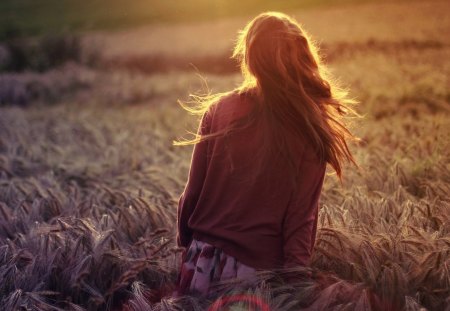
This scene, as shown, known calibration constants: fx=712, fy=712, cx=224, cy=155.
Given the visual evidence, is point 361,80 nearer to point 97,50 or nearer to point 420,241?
point 420,241

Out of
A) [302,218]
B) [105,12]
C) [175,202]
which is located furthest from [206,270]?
[105,12]

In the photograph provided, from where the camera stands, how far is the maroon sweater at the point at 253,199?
10.2ft

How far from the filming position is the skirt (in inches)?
125

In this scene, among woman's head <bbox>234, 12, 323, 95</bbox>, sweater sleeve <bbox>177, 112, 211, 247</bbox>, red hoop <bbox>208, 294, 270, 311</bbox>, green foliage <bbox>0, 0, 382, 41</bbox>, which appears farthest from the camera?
green foliage <bbox>0, 0, 382, 41</bbox>

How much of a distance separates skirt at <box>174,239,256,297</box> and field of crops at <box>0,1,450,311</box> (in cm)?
10

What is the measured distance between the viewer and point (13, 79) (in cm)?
1371

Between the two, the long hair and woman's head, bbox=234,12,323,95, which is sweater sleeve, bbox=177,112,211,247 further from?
woman's head, bbox=234,12,323,95

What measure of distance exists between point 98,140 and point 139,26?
2036 centimetres

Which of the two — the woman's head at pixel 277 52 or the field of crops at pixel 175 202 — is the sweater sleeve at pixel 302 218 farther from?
the woman's head at pixel 277 52

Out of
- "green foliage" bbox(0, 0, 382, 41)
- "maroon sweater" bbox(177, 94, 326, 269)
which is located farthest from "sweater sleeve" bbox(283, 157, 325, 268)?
"green foliage" bbox(0, 0, 382, 41)

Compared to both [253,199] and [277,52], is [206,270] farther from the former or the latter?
[277,52]

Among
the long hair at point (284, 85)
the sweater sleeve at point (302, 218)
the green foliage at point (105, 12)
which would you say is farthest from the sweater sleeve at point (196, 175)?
the green foliage at point (105, 12)

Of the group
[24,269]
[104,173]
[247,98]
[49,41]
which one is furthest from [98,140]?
[49,41]

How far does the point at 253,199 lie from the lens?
316 centimetres
